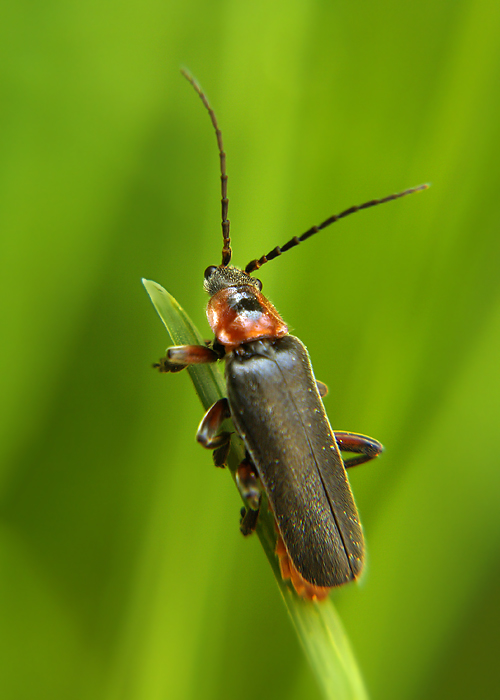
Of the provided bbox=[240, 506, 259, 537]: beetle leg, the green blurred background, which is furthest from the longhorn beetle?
the green blurred background

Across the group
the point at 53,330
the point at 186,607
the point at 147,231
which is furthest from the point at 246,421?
the point at 147,231

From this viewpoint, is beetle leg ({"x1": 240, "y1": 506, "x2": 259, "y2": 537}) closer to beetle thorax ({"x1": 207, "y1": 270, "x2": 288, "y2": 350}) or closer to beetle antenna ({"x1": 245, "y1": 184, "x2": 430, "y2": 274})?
beetle thorax ({"x1": 207, "y1": 270, "x2": 288, "y2": 350})

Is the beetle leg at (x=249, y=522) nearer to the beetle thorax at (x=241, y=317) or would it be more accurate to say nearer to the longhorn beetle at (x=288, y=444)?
the longhorn beetle at (x=288, y=444)

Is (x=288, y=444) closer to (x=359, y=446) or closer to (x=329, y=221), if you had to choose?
(x=359, y=446)

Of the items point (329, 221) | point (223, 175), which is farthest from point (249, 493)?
point (223, 175)

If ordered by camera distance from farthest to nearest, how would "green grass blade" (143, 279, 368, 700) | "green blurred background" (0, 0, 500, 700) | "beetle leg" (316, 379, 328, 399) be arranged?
"beetle leg" (316, 379, 328, 399)
"green blurred background" (0, 0, 500, 700)
"green grass blade" (143, 279, 368, 700)

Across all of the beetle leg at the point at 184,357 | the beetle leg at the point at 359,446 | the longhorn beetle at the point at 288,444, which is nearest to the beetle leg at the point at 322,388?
the longhorn beetle at the point at 288,444
